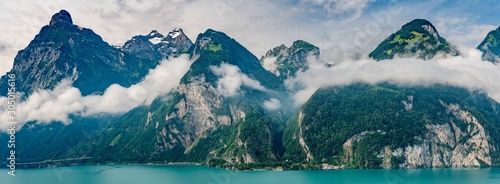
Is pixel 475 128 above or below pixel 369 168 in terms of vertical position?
above

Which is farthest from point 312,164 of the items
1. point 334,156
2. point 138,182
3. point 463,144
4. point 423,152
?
point 138,182

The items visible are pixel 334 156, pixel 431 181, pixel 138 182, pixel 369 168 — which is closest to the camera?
pixel 431 181

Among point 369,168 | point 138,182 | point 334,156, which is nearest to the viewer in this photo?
point 138,182

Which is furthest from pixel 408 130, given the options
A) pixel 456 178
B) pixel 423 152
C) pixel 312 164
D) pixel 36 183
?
pixel 36 183

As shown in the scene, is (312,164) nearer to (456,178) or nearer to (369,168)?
(369,168)

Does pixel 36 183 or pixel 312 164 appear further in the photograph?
pixel 312 164

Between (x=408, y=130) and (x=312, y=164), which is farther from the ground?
(x=408, y=130)

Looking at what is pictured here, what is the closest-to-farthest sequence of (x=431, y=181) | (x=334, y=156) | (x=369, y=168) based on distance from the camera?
(x=431, y=181) < (x=369, y=168) < (x=334, y=156)

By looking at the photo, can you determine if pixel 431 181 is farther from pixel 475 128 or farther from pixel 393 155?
pixel 475 128

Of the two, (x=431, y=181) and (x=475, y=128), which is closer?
(x=431, y=181)
